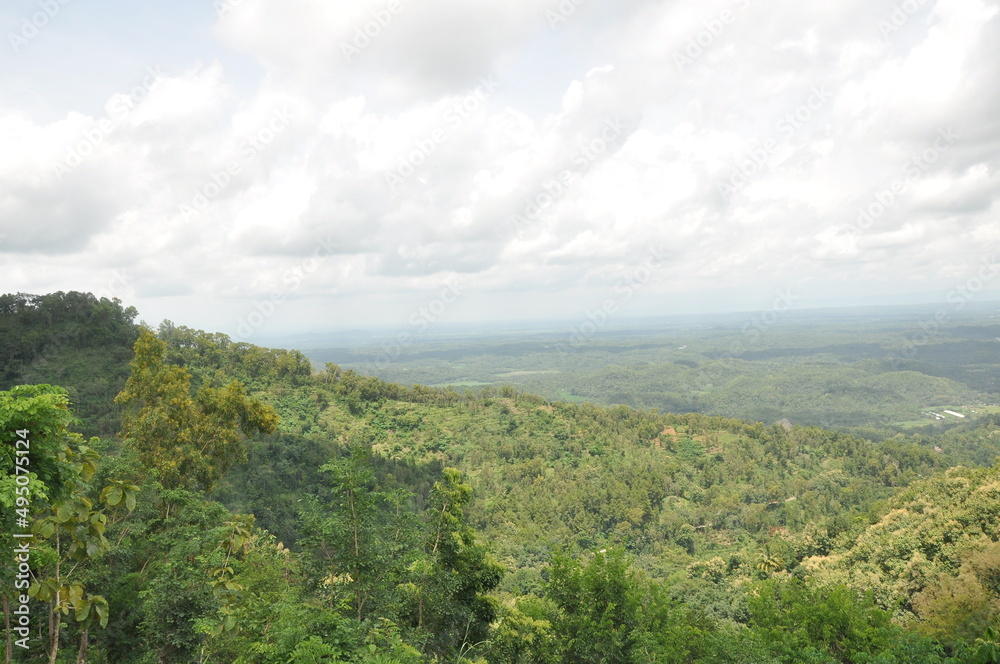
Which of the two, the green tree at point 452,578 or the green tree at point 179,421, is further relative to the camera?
the green tree at point 179,421

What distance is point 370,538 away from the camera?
7.96m

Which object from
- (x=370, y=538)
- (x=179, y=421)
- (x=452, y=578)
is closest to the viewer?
(x=370, y=538)

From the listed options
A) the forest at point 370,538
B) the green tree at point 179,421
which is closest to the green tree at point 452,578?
the forest at point 370,538

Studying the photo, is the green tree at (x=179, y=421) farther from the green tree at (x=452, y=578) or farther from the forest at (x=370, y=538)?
the green tree at (x=452, y=578)

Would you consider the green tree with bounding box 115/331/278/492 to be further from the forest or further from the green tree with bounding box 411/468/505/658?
the green tree with bounding box 411/468/505/658

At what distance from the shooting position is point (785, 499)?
2341 inches

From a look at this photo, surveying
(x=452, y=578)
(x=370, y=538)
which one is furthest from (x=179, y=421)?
(x=370, y=538)

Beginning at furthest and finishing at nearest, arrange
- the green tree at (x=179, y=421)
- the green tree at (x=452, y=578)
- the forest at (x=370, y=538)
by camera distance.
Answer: the green tree at (x=179, y=421), the green tree at (x=452, y=578), the forest at (x=370, y=538)

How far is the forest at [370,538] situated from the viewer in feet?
21.9

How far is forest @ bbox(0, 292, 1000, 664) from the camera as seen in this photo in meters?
6.67

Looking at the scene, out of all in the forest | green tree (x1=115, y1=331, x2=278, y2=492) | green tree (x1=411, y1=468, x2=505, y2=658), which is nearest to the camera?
the forest

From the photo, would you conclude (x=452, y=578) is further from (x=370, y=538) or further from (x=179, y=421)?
(x=179, y=421)

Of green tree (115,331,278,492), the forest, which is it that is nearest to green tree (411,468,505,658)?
the forest

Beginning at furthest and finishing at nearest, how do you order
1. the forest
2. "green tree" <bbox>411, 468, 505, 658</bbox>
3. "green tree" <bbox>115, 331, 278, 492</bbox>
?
1. "green tree" <bbox>115, 331, 278, 492</bbox>
2. "green tree" <bbox>411, 468, 505, 658</bbox>
3. the forest
